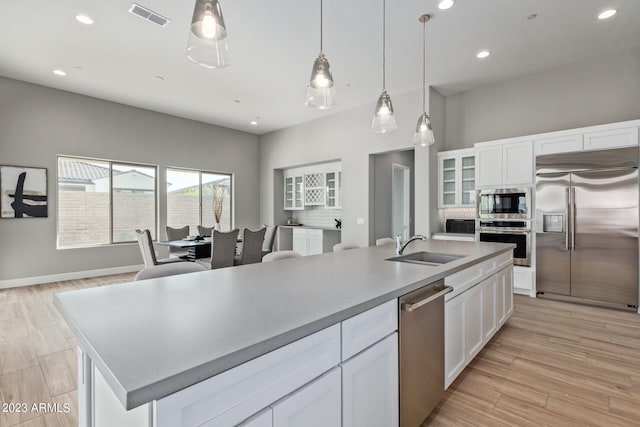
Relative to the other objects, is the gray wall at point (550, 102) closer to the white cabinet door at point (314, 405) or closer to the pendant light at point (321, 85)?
the pendant light at point (321, 85)

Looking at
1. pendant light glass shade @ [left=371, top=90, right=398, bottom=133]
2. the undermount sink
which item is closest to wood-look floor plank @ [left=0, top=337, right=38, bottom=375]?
the undermount sink

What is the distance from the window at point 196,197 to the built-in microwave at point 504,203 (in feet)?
16.5

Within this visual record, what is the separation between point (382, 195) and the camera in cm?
644

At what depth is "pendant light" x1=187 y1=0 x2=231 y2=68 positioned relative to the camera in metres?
1.57

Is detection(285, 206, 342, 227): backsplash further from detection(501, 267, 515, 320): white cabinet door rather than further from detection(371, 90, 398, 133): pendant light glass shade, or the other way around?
detection(371, 90, 398, 133): pendant light glass shade

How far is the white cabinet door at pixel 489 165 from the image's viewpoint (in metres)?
4.79

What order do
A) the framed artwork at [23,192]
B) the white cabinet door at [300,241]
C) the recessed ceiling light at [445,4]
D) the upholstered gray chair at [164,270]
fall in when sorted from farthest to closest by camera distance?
the white cabinet door at [300,241] → the framed artwork at [23,192] → the recessed ceiling light at [445,4] → the upholstered gray chair at [164,270]

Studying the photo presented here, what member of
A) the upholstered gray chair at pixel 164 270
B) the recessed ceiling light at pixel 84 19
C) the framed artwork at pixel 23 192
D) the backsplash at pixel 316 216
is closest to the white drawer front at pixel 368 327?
the upholstered gray chair at pixel 164 270

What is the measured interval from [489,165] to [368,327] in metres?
4.48

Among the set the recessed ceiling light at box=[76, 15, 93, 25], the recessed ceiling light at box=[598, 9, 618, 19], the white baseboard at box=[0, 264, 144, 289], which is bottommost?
the white baseboard at box=[0, 264, 144, 289]

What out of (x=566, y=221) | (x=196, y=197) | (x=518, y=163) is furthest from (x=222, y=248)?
(x=566, y=221)

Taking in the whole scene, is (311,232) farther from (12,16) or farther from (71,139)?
(12,16)

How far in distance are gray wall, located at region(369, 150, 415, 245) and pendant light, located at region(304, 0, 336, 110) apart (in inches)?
155

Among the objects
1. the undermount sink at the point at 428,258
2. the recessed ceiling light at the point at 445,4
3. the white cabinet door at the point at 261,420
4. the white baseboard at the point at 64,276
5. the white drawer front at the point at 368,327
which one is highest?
the recessed ceiling light at the point at 445,4
